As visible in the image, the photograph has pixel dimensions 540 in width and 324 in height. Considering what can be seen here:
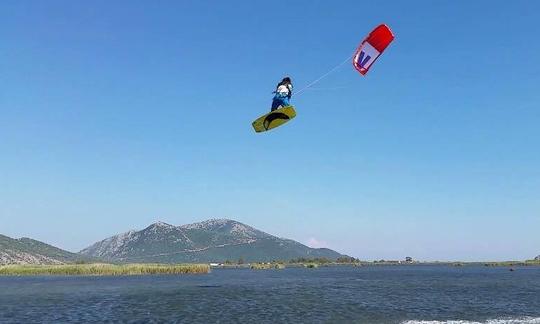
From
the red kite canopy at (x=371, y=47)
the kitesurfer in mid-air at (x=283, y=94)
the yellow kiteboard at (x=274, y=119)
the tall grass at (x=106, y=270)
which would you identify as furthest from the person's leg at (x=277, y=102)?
the tall grass at (x=106, y=270)

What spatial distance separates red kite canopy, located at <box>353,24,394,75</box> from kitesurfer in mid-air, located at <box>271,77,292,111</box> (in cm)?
366

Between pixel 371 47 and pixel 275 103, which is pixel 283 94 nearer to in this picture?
pixel 275 103

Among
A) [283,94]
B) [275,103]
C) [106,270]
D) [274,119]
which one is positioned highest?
[283,94]

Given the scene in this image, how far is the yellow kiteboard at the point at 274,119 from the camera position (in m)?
25.6

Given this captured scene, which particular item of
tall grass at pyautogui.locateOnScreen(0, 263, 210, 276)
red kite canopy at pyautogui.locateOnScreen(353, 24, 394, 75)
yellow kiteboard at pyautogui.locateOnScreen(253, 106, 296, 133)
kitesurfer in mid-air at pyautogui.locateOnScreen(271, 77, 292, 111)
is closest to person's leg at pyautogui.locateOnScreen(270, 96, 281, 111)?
kitesurfer in mid-air at pyautogui.locateOnScreen(271, 77, 292, 111)

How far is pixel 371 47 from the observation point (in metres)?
26.6

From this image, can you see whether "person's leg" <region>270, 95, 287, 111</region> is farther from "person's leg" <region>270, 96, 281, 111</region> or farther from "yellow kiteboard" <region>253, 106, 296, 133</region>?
"yellow kiteboard" <region>253, 106, 296, 133</region>

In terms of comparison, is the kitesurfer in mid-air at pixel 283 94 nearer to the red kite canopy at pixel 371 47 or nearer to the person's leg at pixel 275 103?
the person's leg at pixel 275 103

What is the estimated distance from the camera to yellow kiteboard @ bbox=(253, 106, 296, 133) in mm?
25583

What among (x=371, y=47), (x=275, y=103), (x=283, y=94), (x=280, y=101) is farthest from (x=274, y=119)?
(x=371, y=47)

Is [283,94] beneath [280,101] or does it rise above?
above

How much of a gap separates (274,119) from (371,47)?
6.20m

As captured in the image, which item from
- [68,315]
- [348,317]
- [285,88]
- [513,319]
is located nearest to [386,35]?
[285,88]

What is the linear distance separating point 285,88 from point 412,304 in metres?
21.3
